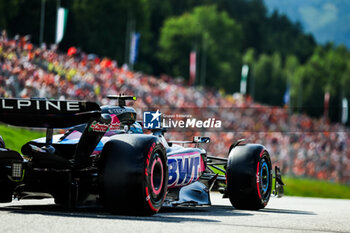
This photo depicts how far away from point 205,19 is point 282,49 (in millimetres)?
38739

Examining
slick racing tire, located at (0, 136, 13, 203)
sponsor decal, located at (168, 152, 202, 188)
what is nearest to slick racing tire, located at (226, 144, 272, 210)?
sponsor decal, located at (168, 152, 202, 188)

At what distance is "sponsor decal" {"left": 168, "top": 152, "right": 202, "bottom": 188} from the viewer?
8.93 meters

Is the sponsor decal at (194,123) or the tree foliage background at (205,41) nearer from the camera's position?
the sponsor decal at (194,123)

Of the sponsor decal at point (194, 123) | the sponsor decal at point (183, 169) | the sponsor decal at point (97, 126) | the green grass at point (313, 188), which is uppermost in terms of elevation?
the sponsor decal at point (97, 126)

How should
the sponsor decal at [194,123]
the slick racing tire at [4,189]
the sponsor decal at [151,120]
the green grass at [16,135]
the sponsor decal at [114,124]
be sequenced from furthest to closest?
the green grass at [16,135]
the sponsor decal at [194,123]
the sponsor decal at [151,120]
the sponsor decal at [114,124]
the slick racing tire at [4,189]

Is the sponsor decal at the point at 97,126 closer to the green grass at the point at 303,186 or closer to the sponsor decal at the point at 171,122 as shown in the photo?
the sponsor decal at the point at 171,122

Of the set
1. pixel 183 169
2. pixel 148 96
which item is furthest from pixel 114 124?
pixel 148 96

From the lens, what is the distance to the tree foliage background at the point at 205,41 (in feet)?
226

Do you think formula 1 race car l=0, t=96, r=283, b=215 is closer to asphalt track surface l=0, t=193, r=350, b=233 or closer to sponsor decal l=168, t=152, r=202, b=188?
asphalt track surface l=0, t=193, r=350, b=233

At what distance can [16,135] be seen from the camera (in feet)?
53.9

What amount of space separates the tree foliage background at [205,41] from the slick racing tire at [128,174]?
160 ft

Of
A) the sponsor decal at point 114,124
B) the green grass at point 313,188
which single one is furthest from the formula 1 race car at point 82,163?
the green grass at point 313,188

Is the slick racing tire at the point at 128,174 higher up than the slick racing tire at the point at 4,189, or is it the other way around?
the slick racing tire at the point at 128,174

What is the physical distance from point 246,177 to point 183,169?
977 mm
